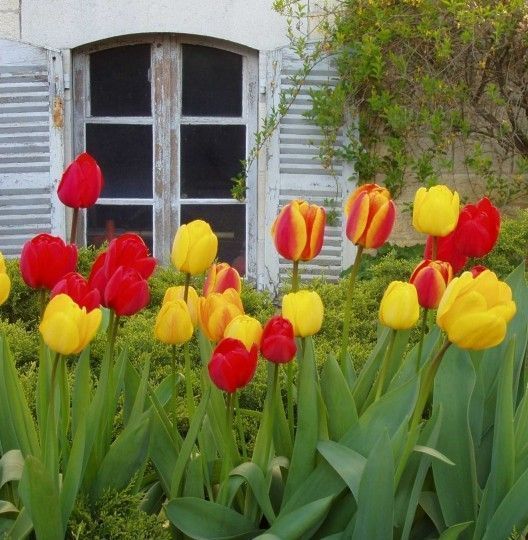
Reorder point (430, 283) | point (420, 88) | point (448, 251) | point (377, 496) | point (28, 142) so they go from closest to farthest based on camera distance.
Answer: point (377, 496)
point (430, 283)
point (448, 251)
point (420, 88)
point (28, 142)

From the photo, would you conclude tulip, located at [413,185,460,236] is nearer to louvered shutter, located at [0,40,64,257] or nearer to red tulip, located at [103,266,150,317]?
red tulip, located at [103,266,150,317]

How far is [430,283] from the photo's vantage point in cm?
142

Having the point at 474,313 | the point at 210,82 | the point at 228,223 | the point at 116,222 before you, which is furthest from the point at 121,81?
the point at 474,313

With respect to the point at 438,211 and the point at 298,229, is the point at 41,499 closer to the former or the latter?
the point at 298,229

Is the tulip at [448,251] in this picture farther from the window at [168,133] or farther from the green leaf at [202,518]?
the window at [168,133]

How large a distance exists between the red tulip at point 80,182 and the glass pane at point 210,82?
437 centimetres

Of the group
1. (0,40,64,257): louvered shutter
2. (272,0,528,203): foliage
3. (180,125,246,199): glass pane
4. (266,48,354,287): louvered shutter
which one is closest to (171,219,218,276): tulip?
(272,0,528,203): foliage

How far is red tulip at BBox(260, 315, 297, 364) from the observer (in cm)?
127

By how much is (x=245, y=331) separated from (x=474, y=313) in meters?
0.28

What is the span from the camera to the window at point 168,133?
5711 mm

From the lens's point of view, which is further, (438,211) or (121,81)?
(121,81)

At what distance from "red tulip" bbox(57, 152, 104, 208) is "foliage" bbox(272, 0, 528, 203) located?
402cm

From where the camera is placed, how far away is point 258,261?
227 inches

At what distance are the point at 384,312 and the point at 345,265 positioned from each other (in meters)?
4.33
